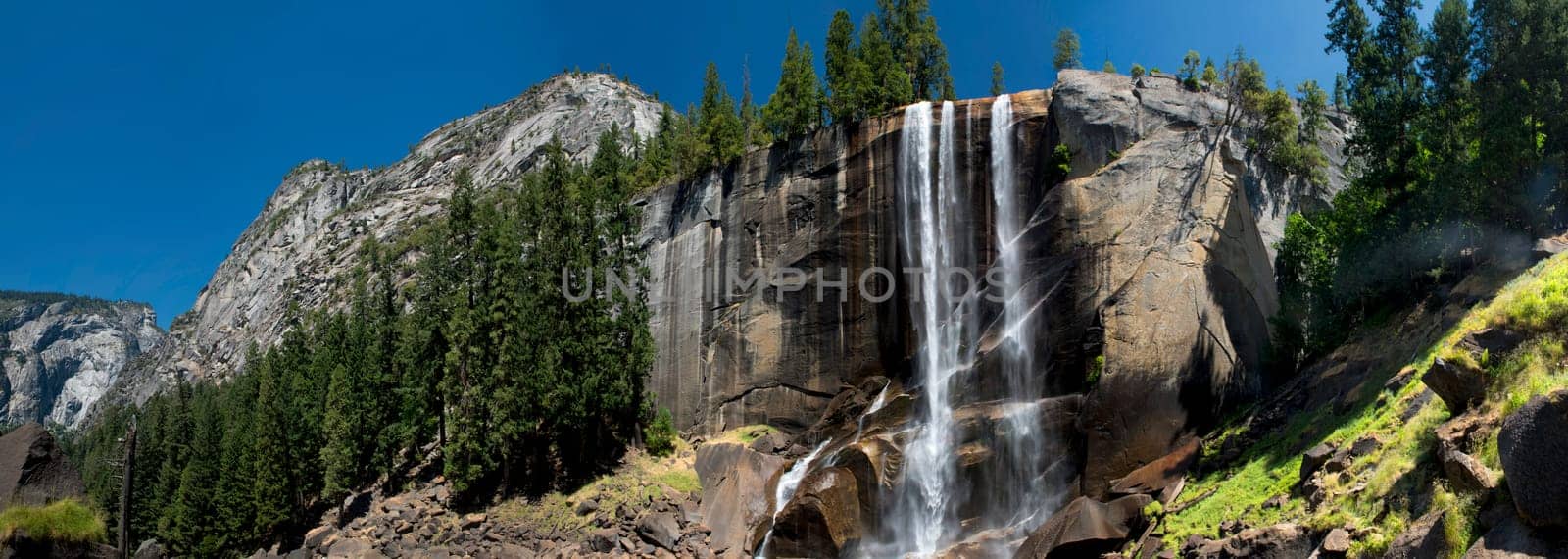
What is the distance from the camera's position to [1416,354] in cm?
2308

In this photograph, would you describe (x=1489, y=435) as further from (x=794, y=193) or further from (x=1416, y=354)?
(x=794, y=193)

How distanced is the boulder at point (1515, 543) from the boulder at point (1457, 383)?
4.18 metres

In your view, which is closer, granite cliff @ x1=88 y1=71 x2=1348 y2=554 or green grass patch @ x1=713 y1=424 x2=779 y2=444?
granite cliff @ x1=88 y1=71 x2=1348 y2=554

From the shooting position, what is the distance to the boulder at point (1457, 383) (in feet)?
56.1

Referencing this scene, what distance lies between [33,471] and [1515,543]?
1093 inches

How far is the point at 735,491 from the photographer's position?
36.6 metres

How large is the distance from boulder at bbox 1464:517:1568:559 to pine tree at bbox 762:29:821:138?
1404 inches

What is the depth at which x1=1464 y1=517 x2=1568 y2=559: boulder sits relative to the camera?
12547mm

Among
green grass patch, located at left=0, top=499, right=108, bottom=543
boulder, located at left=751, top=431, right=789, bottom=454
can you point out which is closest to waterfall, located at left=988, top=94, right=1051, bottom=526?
boulder, located at left=751, top=431, right=789, bottom=454

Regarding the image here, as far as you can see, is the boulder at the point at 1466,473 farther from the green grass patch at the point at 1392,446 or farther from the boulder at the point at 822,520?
the boulder at the point at 822,520

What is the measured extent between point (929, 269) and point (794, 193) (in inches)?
320

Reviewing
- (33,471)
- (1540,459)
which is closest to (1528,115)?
(1540,459)

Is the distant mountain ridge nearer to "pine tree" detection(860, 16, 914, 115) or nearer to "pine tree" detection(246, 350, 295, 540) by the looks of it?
"pine tree" detection(246, 350, 295, 540)

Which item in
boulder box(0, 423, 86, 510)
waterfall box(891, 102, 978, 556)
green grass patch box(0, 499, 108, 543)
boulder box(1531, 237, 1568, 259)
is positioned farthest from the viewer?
waterfall box(891, 102, 978, 556)
